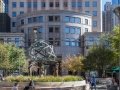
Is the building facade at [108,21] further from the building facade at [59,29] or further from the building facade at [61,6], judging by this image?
the building facade at [59,29]

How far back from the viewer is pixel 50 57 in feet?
105

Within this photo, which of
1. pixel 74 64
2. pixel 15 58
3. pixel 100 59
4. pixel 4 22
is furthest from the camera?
pixel 4 22

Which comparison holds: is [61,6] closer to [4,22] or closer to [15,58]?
[4,22]

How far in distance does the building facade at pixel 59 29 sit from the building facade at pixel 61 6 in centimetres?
1008

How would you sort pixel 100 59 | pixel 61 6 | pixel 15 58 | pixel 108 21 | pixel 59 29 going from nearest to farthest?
pixel 100 59
pixel 15 58
pixel 59 29
pixel 61 6
pixel 108 21

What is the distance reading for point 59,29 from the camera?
79.7m

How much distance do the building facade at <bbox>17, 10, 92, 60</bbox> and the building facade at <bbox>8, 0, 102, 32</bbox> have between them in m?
10.1

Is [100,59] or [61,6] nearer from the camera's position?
[100,59]

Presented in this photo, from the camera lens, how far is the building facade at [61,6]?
9006cm

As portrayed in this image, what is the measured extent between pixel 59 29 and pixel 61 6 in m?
13.3

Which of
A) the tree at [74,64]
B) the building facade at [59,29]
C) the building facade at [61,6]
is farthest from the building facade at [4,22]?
the tree at [74,64]

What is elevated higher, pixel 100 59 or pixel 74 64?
pixel 100 59

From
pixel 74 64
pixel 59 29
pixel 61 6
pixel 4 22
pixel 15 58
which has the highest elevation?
pixel 61 6

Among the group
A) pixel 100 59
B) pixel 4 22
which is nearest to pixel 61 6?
pixel 4 22
